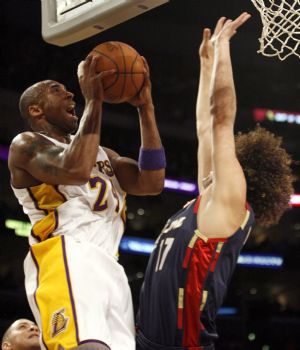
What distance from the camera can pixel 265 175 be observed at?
2723 mm

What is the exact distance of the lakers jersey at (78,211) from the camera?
9.43 feet

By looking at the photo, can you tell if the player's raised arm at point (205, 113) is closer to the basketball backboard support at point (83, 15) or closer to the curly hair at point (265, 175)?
the curly hair at point (265, 175)

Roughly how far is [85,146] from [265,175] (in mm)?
703

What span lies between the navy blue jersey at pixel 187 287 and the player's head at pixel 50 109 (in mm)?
821

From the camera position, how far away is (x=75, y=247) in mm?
2783

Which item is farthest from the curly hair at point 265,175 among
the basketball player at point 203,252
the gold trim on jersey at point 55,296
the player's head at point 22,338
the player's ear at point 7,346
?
the player's ear at point 7,346

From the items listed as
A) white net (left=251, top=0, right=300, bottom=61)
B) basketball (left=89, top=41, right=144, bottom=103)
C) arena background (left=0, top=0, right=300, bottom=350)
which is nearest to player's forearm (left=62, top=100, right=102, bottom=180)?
basketball (left=89, top=41, right=144, bottom=103)

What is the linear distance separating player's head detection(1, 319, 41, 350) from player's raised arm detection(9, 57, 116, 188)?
1.41 meters

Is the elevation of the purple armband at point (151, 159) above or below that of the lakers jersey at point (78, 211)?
above

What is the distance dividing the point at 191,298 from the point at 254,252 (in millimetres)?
8473

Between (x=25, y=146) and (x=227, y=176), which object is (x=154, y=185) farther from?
(x=227, y=176)

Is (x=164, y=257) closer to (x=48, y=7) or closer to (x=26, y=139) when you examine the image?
(x=26, y=139)

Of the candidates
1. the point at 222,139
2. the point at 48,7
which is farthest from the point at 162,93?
the point at 222,139

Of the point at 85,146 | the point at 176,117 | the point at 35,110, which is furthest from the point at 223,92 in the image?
the point at 176,117
